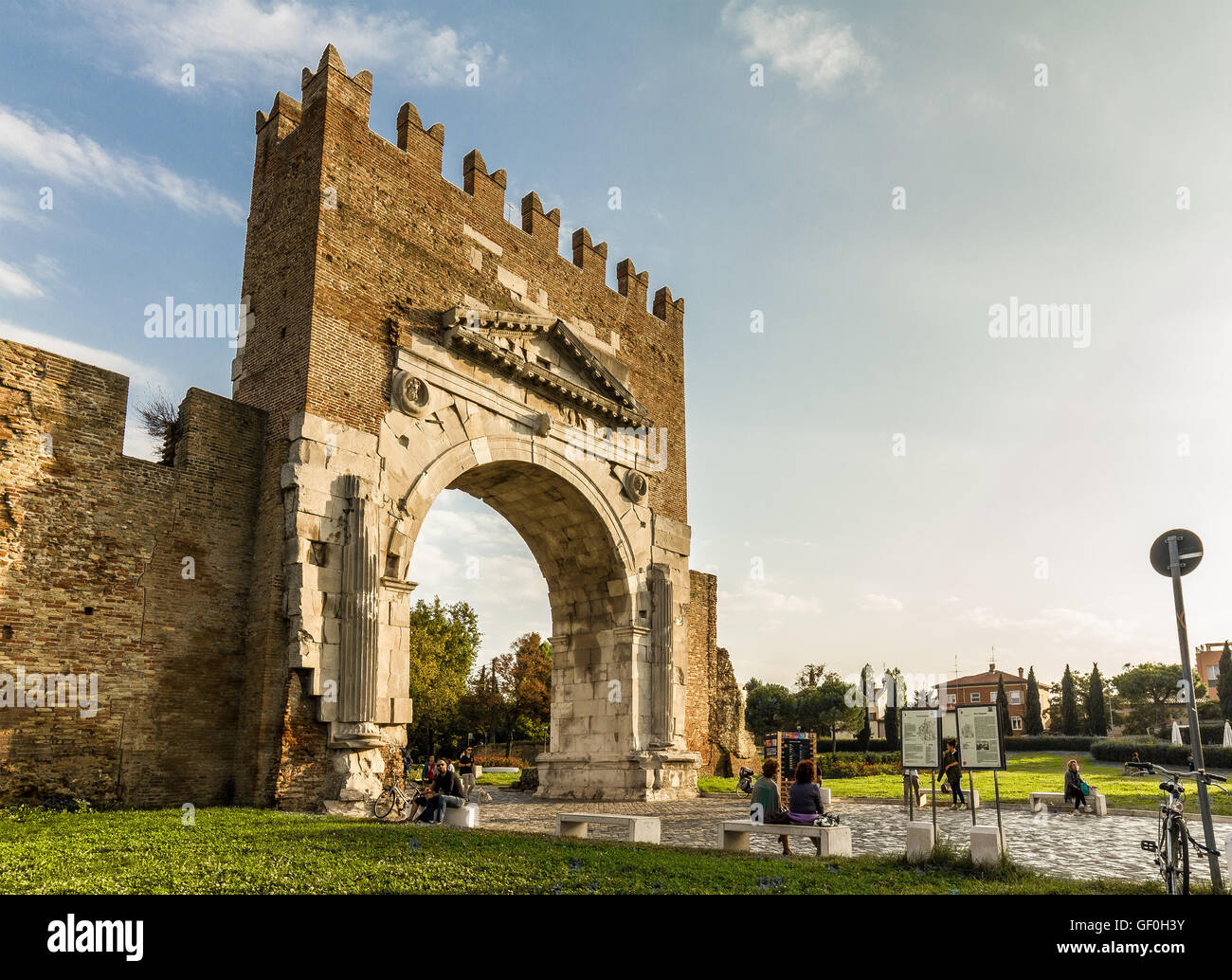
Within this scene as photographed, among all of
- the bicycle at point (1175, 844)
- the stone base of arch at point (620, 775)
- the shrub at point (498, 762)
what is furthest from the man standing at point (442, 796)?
the shrub at point (498, 762)

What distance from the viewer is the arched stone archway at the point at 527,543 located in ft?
43.9

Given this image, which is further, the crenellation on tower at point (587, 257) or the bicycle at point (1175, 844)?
the crenellation on tower at point (587, 257)

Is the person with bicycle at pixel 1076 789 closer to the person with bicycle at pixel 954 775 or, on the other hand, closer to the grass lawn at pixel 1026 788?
the grass lawn at pixel 1026 788

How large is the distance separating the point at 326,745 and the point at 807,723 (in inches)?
2335

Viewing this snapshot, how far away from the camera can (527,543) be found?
68.9 ft

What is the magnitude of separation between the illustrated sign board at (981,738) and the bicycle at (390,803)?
749 cm

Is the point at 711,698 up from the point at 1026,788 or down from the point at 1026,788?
up

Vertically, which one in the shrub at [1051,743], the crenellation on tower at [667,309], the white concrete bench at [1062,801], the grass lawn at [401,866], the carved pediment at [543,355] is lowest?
the shrub at [1051,743]

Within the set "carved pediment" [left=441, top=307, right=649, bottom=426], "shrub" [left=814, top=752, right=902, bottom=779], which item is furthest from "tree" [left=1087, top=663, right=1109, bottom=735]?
"carved pediment" [left=441, top=307, right=649, bottom=426]

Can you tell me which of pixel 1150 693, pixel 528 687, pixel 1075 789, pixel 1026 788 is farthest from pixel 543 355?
pixel 1150 693

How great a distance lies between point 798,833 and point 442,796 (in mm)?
5155

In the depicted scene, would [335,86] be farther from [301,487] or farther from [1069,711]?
[1069,711]

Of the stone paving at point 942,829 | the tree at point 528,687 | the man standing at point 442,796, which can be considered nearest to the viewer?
the stone paving at point 942,829
